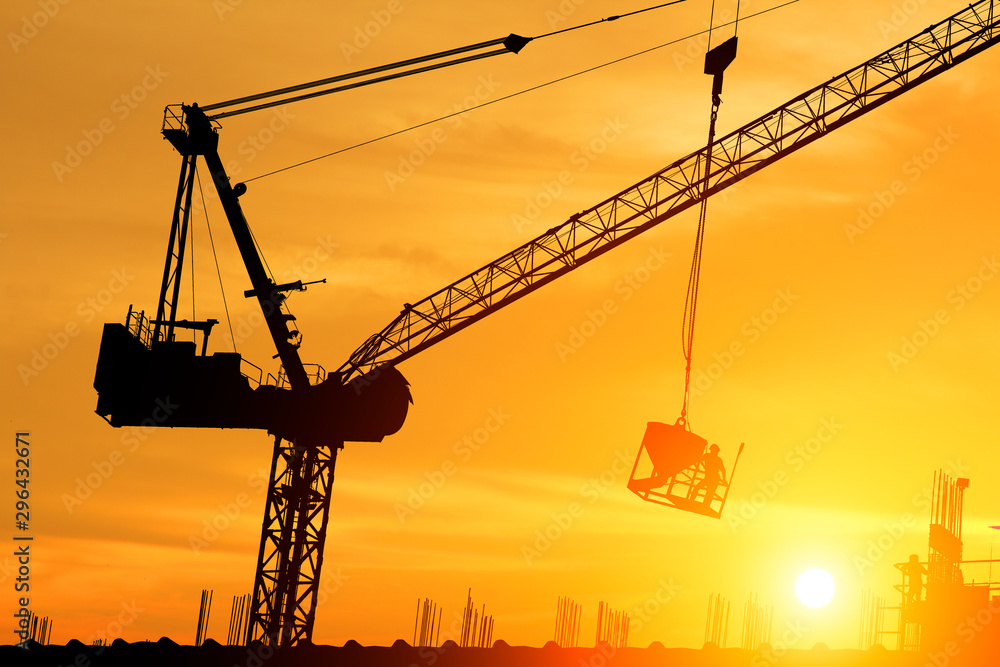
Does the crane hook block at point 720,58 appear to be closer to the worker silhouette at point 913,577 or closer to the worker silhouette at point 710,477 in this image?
the worker silhouette at point 710,477

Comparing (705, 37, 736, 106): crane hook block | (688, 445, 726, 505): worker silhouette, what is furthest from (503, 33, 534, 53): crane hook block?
(688, 445, 726, 505): worker silhouette

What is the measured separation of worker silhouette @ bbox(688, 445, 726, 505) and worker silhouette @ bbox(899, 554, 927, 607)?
24893mm

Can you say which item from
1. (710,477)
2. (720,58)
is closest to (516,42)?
(720,58)

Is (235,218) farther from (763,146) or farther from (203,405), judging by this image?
(763,146)

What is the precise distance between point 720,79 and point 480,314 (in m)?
12.4

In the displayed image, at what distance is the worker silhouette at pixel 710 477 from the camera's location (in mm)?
30734

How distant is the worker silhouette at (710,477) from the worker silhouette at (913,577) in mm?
24893

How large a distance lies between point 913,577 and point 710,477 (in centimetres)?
2544

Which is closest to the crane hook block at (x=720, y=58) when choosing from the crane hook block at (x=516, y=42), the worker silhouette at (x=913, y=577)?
the crane hook block at (x=516, y=42)

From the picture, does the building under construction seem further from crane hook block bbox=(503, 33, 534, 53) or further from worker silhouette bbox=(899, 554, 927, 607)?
crane hook block bbox=(503, 33, 534, 53)

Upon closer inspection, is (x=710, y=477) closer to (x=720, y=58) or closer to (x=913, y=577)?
(x=720, y=58)

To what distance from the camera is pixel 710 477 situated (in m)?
30.8

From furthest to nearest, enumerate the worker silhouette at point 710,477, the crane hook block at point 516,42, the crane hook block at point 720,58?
the crane hook block at point 516,42
the crane hook block at point 720,58
the worker silhouette at point 710,477

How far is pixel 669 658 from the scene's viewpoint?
30297mm
